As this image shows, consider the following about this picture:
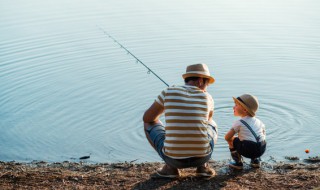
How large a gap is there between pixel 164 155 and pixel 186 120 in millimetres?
474

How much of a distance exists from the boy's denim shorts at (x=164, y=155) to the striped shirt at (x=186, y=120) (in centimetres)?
7

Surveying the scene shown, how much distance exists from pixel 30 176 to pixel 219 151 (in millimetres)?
2425

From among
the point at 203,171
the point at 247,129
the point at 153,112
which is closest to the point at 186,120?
the point at 153,112

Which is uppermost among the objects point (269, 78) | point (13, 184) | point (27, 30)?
point (27, 30)

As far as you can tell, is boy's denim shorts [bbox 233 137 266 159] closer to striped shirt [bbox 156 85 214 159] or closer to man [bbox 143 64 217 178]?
man [bbox 143 64 217 178]

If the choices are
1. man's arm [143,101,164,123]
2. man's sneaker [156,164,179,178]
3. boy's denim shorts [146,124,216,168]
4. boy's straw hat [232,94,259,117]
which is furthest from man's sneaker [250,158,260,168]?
man's arm [143,101,164,123]

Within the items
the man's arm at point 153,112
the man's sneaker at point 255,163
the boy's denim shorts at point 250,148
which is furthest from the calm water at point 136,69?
the man's arm at point 153,112

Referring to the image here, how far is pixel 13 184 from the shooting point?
17.1 ft

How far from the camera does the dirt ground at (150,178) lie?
4863 millimetres

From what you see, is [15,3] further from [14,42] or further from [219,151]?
[219,151]

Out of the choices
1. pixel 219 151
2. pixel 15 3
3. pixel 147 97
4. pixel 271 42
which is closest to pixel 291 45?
pixel 271 42

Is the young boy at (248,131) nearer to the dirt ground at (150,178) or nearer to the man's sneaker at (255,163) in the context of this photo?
the man's sneaker at (255,163)

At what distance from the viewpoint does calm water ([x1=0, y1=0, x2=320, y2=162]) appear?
7.07 m

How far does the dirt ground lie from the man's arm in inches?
24.3
